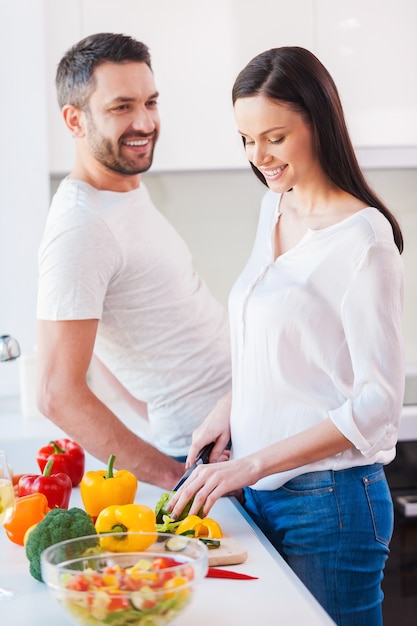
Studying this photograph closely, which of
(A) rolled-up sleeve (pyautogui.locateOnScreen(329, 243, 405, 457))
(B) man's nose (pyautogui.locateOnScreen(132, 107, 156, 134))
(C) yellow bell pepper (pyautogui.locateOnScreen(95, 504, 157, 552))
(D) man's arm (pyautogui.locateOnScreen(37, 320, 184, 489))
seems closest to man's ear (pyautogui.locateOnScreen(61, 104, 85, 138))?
(B) man's nose (pyautogui.locateOnScreen(132, 107, 156, 134))

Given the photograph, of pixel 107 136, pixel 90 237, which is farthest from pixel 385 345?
pixel 107 136

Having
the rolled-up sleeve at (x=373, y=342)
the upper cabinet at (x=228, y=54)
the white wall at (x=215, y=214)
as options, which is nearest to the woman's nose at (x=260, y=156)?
the rolled-up sleeve at (x=373, y=342)

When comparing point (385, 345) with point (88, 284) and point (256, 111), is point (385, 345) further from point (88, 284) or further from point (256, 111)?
point (88, 284)

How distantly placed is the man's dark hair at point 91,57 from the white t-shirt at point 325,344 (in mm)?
601

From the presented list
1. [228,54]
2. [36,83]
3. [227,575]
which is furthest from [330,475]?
[36,83]

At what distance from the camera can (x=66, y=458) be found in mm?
1768

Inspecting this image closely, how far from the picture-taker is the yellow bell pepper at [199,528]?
1.37 meters

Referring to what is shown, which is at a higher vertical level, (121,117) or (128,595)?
(121,117)

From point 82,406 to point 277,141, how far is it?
64cm

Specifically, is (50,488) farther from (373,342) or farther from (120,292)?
(373,342)

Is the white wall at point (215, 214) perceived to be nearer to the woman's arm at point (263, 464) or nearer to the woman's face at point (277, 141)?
the woman's face at point (277, 141)

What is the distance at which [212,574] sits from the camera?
4.11 ft

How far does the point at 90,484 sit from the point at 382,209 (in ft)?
2.17

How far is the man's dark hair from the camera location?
1.92m
